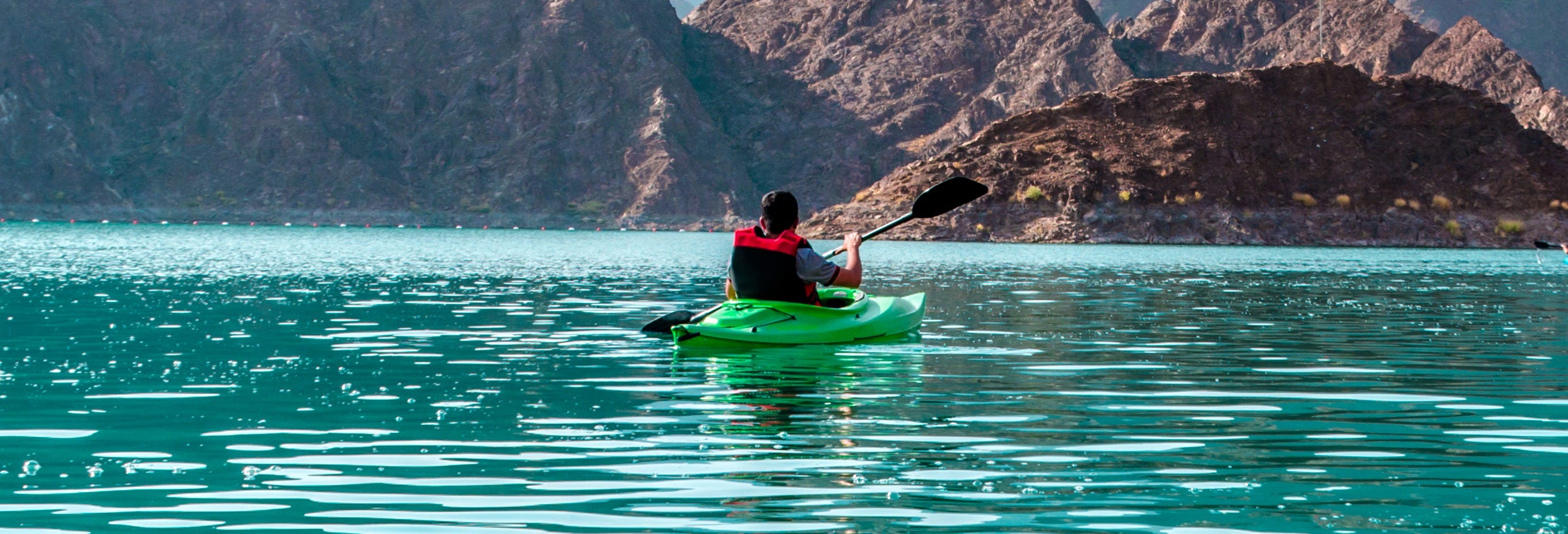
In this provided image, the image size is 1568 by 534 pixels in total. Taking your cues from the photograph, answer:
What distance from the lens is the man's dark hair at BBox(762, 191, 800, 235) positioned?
19656mm

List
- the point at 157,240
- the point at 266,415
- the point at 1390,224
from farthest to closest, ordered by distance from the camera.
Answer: the point at 1390,224 → the point at 157,240 → the point at 266,415

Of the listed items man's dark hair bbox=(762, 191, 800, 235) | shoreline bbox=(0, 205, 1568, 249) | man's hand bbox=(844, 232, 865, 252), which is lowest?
shoreline bbox=(0, 205, 1568, 249)

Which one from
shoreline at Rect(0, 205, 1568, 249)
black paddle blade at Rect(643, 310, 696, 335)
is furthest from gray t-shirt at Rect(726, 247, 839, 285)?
shoreline at Rect(0, 205, 1568, 249)

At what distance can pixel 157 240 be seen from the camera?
100250 millimetres

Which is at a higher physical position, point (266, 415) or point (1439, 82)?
point (1439, 82)

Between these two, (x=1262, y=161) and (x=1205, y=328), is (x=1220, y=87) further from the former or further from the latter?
(x=1205, y=328)

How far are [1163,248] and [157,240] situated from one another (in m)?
67.3

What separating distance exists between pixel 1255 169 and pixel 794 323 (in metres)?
131

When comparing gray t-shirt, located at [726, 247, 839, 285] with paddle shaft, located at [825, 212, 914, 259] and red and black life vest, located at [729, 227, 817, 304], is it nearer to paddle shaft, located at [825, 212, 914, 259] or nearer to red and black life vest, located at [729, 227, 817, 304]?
red and black life vest, located at [729, 227, 817, 304]

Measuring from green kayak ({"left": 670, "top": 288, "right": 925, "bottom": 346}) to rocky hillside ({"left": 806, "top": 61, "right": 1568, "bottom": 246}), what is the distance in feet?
360

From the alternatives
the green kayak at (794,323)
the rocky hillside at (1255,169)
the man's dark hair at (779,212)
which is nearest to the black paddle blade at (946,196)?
the green kayak at (794,323)

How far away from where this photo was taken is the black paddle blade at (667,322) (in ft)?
76.2

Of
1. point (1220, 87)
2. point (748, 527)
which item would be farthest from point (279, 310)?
point (1220, 87)

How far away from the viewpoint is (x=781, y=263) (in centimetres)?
2067
